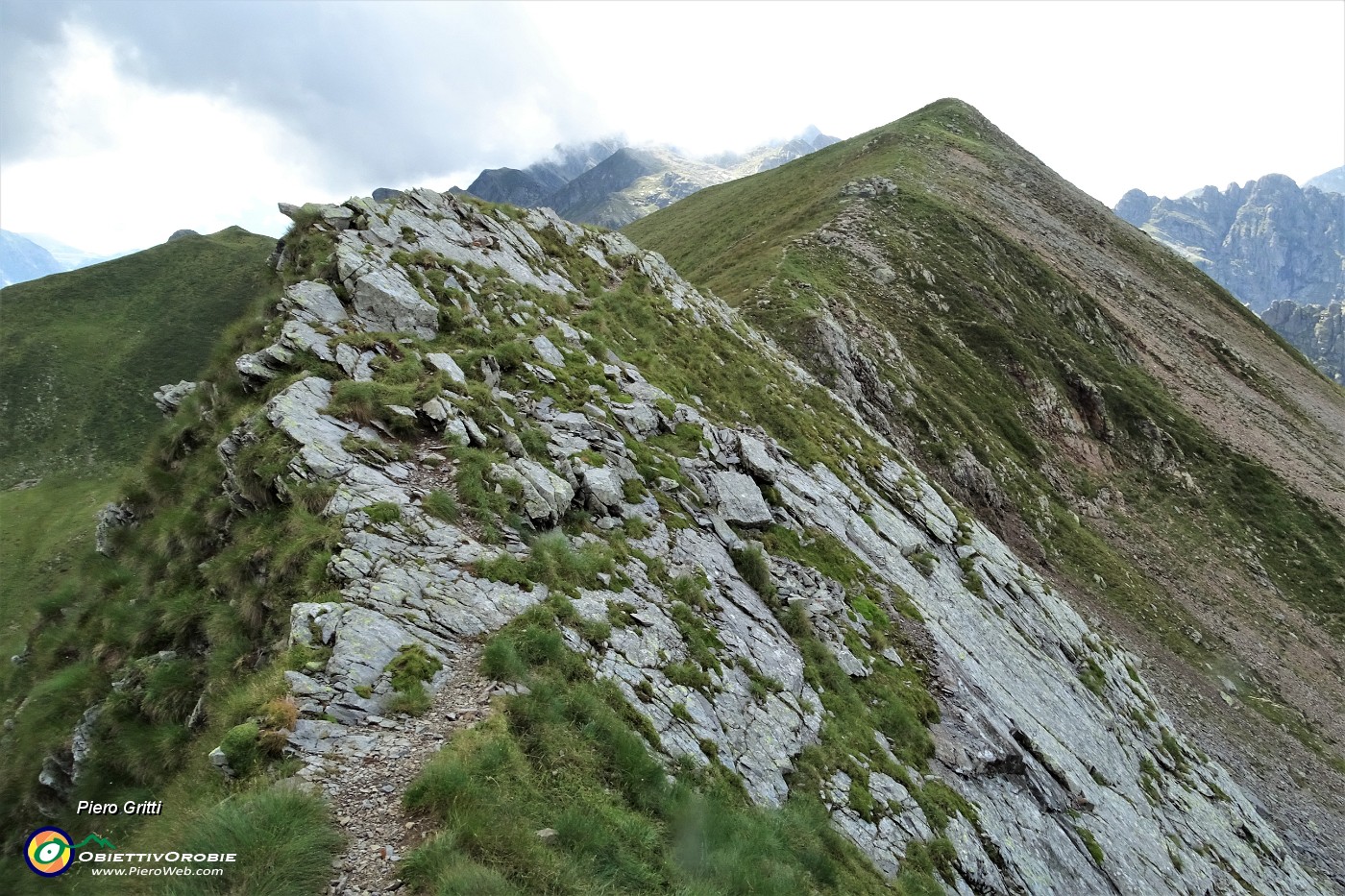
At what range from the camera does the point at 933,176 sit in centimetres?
7800

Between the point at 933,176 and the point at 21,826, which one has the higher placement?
the point at 933,176

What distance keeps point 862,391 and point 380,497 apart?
35539mm

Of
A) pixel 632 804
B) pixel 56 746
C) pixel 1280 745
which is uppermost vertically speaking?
pixel 56 746

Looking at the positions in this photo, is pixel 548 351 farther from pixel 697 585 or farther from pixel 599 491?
pixel 697 585

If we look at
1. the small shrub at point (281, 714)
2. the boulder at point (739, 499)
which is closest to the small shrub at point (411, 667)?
the small shrub at point (281, 714)

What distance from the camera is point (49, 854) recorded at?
299 inches

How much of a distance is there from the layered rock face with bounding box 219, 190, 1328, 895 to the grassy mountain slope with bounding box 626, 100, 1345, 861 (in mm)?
12387

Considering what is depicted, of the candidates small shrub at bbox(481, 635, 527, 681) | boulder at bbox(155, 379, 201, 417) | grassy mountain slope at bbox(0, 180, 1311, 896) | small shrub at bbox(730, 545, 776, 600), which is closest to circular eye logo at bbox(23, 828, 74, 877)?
grassy mountain slope at bbox(0, 180, 1311, 896)

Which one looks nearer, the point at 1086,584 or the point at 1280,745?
the point at 1280,745

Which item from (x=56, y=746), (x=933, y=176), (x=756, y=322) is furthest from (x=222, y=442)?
(x=933, y=176)

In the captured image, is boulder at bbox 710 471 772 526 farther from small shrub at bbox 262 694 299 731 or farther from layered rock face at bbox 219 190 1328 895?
small shrub at bbox 262 694 299 731

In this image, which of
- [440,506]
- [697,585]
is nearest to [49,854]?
[440,506]

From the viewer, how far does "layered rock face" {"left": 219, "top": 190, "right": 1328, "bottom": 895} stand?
1066 centimetres

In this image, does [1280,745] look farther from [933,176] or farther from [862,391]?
[933,176]
